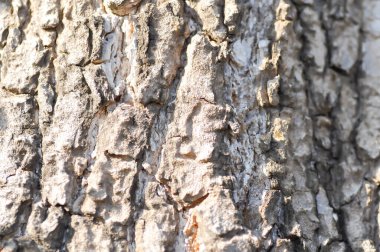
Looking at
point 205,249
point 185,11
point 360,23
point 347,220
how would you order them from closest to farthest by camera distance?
point 205,249 → point 185,11 → point 347,220 → point 360,23

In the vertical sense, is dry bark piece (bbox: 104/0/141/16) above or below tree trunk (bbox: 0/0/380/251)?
above

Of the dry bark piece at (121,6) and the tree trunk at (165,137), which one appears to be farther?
the dry bark piece at (121,6)

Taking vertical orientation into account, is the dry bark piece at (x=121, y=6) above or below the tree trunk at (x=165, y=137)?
above

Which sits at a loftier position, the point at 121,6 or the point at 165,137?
the point at 121,6

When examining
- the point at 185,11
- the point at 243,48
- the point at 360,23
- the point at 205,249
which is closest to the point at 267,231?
the point at 205,249

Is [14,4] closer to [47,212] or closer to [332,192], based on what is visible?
[47,212]

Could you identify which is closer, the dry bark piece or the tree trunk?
the tree trunk

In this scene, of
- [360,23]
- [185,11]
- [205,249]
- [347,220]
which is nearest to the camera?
[205,249]

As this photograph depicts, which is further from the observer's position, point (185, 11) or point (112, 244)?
point (185, 11)
